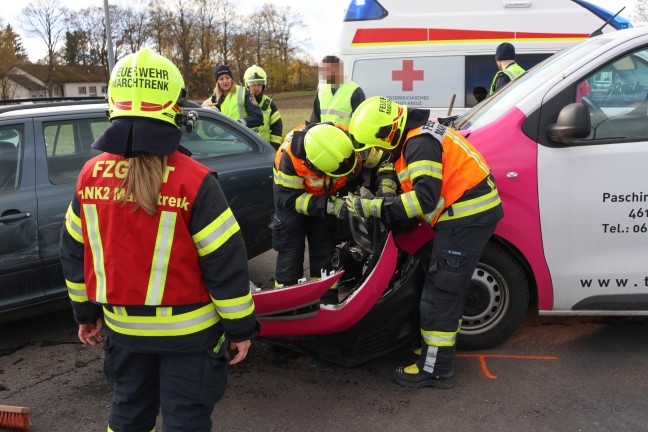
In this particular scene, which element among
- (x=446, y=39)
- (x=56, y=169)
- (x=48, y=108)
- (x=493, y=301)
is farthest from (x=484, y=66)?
(x=56, y=169)

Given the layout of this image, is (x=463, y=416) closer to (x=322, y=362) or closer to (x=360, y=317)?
(x=360, y=317)

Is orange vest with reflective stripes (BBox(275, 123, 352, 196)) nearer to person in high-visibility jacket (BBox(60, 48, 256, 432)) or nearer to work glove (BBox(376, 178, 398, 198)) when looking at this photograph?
work glove (BBox(376, 178, 398, 198))

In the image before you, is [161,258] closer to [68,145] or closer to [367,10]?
[68,145]

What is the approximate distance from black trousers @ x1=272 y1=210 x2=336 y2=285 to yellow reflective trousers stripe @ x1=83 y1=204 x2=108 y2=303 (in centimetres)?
196

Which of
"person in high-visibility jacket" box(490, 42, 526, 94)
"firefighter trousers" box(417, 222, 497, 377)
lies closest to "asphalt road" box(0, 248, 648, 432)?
"firefighter trousers" box(417, 222, 497, 377)

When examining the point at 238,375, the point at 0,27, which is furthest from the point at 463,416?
the point at 0,27

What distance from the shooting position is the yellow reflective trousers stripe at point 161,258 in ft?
6.37

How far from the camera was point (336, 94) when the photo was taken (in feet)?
19.6

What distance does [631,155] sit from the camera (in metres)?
3.33

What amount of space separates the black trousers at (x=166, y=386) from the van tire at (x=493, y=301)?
1.91 meters

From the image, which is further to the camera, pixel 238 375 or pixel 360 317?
pixel 238 375

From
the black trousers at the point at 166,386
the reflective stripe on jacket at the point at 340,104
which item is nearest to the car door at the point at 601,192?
the black trousers at the point at 166,386

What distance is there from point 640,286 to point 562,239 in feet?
1.67

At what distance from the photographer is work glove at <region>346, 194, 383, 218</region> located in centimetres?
321
